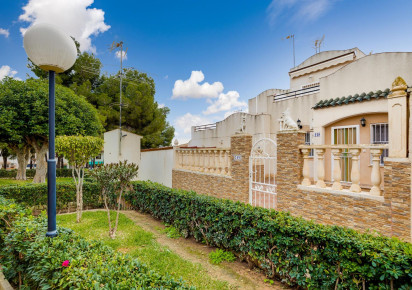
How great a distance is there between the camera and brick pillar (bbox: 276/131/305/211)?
5.56 m

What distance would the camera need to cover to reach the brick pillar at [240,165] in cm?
707

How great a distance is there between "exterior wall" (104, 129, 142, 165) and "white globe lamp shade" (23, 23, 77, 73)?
380 inches

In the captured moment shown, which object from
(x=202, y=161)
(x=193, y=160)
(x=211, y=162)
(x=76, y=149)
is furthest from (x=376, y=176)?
(x=76, y=149)

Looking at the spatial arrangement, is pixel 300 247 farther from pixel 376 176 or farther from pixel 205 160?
pixel 205 160

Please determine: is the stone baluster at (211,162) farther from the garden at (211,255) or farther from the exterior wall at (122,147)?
the exterior wall at (122,147)

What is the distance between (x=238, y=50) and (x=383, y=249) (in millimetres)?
12155

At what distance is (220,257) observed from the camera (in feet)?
14.7

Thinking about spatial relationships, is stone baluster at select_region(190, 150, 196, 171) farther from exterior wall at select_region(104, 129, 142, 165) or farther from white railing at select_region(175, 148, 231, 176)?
exterior wall at select_region(104, 129, 142, 165)

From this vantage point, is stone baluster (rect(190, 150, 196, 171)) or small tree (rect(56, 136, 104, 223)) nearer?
small tree (rect(56, 136, 104, 223))

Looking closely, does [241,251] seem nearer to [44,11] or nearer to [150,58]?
[44,11]

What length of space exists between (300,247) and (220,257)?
1.83 m

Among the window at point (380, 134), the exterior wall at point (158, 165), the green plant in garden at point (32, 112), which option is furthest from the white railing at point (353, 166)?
the green plant in garden at point (32, 112)

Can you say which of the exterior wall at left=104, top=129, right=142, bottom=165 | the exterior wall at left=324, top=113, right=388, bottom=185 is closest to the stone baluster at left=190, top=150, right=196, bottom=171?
the exterior wall at left=104, top=129, right=142, bottom=165

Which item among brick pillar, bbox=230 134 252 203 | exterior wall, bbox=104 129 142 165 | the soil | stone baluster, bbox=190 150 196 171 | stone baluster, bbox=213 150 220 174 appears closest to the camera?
the soil
